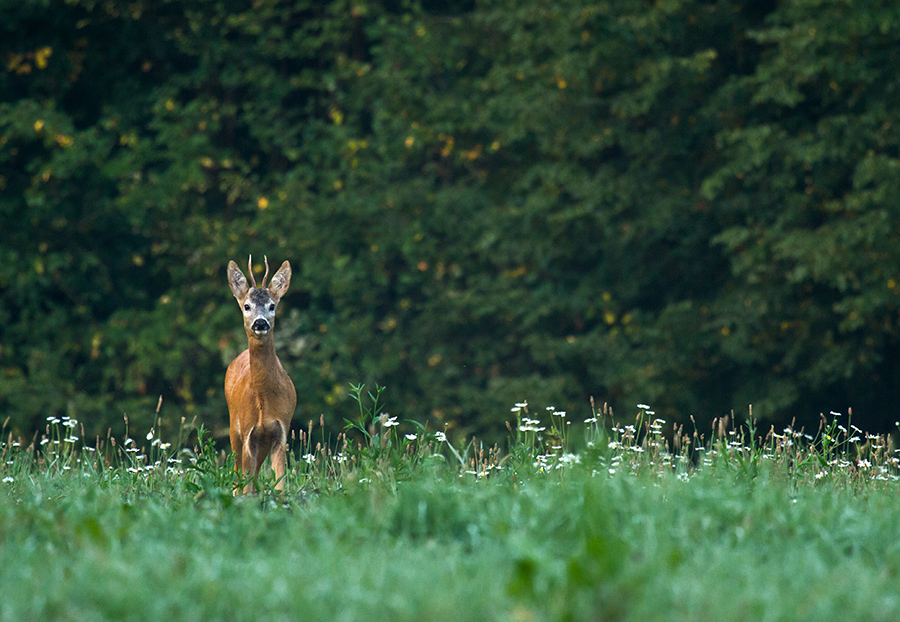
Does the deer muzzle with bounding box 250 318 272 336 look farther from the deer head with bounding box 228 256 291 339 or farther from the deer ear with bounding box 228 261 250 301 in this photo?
the deer ear with bounding box 228 261 250 301

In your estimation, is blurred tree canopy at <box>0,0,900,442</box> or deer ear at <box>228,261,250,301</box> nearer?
deer ear at <box>228,261,250,301</box>

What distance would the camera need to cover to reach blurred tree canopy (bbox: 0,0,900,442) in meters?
11.8

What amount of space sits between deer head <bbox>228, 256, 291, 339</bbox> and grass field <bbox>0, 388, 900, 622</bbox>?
920 millimetres

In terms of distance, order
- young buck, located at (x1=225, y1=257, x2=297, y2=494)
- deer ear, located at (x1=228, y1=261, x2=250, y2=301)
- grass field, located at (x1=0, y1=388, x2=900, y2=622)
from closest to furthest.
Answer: grass field, located at (x1=0, y1=388, x2=900, y2=622)
young buck, located at (x1=225, y1=257, x2=297, y2=494)
deer ear, located at (x1=228, y1=261, x2=250, y2=301)

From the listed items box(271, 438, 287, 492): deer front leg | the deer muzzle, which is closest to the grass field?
box(271, 438, 287, 492): deer front leg

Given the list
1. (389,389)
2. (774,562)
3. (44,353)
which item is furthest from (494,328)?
(774,562)

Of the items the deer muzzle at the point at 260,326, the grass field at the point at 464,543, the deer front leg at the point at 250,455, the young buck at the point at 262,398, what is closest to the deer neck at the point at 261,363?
the young buck at the point at 262,398

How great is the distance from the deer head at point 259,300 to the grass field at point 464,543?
3.02 ft

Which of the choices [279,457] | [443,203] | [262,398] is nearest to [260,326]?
[262,398]

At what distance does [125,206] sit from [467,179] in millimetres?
4204

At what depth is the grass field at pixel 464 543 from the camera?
3.16 metres

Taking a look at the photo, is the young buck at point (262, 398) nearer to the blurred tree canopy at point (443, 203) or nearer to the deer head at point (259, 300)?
the deer head at point (259, 300)

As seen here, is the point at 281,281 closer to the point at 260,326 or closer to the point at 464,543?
the point at 260,326

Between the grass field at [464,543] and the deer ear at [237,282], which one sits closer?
the grass field at [464,543]
